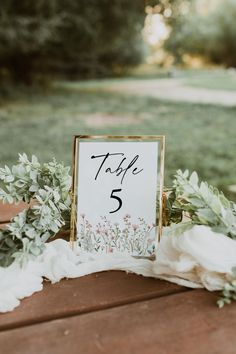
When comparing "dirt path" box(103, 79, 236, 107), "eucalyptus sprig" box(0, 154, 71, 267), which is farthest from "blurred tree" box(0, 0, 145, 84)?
"eucalyptus sprig" box(0, 154, 71, 267)

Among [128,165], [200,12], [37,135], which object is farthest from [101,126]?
[128,165]

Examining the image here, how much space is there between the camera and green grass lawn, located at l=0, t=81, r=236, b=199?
388 cm

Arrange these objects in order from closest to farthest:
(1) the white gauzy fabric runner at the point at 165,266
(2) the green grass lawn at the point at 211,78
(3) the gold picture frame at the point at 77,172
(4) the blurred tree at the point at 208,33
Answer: (1) the white gauzy fabric runner at the point at 165,266 < (3) the gold picture frame at the point at 77,172 < (4) the blurred tree at the point at 208,33 < (2) the green grass lawn at the point at 211,78

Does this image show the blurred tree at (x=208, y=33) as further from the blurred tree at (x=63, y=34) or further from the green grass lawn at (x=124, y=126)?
the green grass lawn at (x=124, y=126)

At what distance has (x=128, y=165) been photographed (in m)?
0.81

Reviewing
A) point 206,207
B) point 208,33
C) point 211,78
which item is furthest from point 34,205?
point 211,78

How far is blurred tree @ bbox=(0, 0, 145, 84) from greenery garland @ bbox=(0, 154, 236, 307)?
5.11m

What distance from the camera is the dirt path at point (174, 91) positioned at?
19.6ft

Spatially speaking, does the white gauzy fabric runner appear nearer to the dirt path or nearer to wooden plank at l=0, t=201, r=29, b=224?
wooden plank at l=0, t=201, r=29, b=224

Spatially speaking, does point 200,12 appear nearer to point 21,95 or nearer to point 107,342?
point 21,95

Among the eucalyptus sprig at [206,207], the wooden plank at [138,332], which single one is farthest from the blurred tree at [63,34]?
the wooden plank at [138,332]

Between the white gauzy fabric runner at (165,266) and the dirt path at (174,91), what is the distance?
5177 millimetres

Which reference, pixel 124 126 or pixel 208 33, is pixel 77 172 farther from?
pixel 208 33

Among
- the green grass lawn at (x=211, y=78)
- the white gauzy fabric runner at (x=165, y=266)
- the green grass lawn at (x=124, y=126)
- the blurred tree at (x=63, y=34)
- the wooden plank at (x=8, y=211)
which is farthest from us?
the green grass lawn at (x=211, y=78)
